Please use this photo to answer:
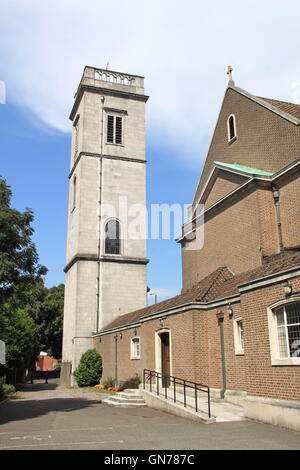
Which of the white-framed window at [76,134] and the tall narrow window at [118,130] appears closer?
the tall narrow window at [118,130]

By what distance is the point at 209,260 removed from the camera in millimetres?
Answer: 23250

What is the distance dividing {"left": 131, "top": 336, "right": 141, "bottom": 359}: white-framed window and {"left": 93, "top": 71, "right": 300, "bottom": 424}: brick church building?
2.1 inches

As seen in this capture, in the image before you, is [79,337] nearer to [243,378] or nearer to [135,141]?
[135,141]

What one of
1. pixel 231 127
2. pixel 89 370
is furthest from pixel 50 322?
pixel 231 127

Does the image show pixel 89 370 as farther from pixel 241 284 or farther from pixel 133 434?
pixel 133 434

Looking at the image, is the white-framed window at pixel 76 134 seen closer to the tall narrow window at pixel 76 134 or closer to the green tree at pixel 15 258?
the tall narrow window at pixel 76 134

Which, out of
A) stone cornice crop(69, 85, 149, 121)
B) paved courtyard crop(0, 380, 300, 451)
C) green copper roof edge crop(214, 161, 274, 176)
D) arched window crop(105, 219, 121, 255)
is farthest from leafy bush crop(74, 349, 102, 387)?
stone cornice crop(69, 85, 149, 121)

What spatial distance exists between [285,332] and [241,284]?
88.6 inches

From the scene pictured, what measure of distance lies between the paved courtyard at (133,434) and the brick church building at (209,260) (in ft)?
4.65

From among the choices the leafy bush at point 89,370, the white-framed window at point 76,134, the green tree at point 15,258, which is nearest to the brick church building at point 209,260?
the white-framed window at point 76,134

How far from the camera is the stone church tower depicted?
3328 centimetres

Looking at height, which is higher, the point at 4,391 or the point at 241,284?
the point at 241,284

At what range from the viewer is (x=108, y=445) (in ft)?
29.3

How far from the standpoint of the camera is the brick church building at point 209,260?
1225 cm
